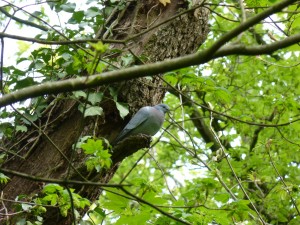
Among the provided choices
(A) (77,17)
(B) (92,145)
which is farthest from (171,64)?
(A) (77,17)

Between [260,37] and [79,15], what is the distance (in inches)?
253

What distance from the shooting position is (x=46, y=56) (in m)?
3.88

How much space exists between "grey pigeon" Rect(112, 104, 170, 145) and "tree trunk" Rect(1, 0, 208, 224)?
7cm

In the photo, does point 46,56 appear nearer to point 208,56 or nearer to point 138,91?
point 138,91

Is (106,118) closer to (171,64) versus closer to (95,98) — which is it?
(95,98)

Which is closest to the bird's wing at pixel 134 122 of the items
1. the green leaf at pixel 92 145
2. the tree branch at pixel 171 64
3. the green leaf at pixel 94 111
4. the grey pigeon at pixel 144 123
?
the grey pigeon at pixel 144 123

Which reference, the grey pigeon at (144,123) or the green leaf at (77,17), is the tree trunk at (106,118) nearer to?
the grey pigeon at (144,123)

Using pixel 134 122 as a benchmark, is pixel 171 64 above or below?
below

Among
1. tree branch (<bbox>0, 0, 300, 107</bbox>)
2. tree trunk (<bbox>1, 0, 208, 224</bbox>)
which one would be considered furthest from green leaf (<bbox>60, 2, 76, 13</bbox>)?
tree branch (<bbox>0, 0, 300, 107</bbox>)

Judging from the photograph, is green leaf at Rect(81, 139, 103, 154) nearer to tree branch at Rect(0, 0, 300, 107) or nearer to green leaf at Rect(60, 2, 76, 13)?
tree branch at Rect(0, 0, 300, 107)

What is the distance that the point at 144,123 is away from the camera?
3.80 metres

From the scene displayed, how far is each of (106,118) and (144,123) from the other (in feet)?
0.95

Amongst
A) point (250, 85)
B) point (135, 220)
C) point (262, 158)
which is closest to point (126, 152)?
point (135, 220)

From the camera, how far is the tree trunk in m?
3.41
